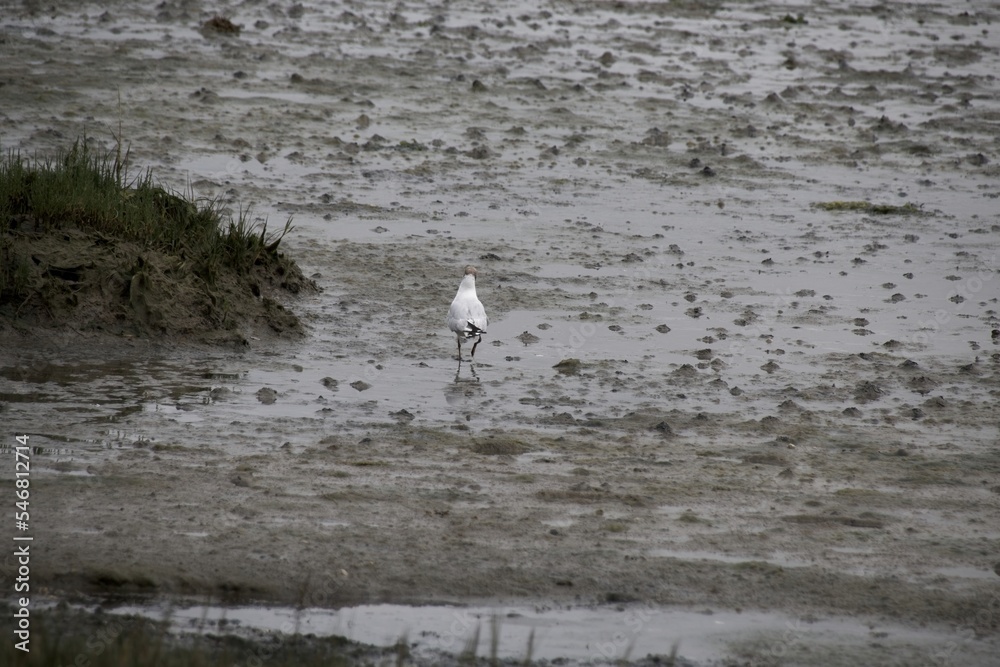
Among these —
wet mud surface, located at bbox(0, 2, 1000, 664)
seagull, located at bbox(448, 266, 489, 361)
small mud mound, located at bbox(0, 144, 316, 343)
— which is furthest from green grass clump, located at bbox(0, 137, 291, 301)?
seagull, located at bbox(448, 266, 489, 361)

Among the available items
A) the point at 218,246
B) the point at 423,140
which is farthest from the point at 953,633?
the point at 423,140

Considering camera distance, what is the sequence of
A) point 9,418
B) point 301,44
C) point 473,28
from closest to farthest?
point 9,418 → point 301,44 → point 473,28

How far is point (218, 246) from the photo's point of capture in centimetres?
1077

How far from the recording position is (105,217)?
10.3 meters

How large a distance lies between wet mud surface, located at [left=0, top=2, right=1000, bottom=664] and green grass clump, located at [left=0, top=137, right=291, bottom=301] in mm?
758

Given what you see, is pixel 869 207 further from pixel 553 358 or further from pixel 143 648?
pixel 143 648

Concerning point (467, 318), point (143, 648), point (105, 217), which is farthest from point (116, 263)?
point (143, 648)

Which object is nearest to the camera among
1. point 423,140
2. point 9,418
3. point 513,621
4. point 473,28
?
point 513,621

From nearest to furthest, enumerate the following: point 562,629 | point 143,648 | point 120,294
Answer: point 143,648
point 562,629
point 120,294

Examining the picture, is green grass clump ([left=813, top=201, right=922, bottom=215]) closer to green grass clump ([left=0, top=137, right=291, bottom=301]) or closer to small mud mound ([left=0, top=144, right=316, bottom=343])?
green grass clump ([left=0, top=137, right=291, bottom=301])

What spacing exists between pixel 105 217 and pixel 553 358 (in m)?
3.78

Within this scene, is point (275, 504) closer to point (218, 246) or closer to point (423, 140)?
point (218, 246)

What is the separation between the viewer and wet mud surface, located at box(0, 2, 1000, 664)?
261 inches

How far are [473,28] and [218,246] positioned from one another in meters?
15.7
